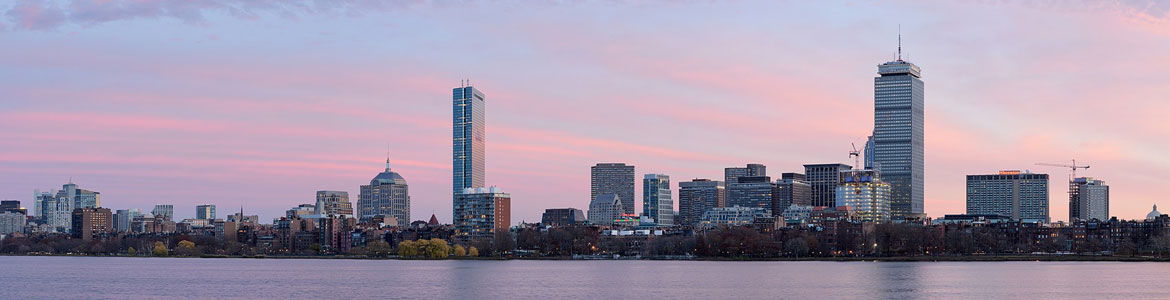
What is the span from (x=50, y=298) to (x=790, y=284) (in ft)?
214

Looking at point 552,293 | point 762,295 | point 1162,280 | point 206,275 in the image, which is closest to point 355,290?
point 552,293

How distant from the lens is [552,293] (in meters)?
116

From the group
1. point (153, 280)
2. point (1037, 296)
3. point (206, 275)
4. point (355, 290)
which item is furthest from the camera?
point (206, 275)

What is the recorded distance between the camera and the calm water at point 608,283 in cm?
11250

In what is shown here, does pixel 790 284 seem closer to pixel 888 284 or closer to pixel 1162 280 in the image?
pixel 888 284

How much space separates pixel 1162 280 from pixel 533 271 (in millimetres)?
71996

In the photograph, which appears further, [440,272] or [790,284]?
[440,272]

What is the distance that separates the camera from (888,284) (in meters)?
126

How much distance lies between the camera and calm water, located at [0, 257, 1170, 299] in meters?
112

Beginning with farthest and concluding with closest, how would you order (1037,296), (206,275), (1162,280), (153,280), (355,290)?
(206,275)
(153,280)
(1162,280)
(355,290)
(1037,296)

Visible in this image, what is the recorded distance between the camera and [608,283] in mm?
132625

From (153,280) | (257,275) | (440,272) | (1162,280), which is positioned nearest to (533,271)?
(440,272)

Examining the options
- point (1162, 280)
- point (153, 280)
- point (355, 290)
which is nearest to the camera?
point (355, 290)

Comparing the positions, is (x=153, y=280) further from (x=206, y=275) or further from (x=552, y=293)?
(x=552, y=293)
